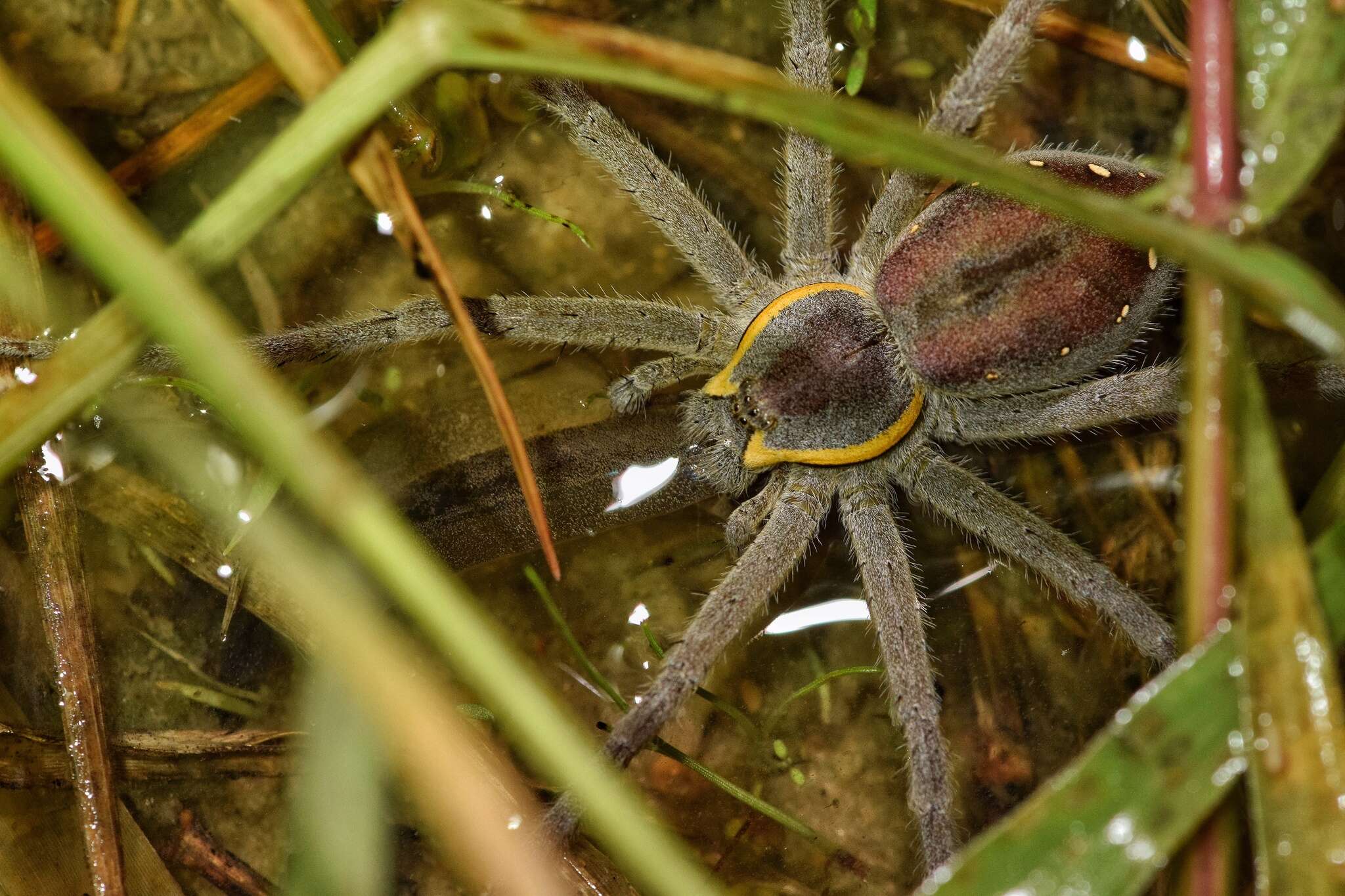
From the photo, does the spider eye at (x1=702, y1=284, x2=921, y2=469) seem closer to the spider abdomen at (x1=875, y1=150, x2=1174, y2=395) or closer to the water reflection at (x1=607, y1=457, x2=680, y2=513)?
the spider abdomen at (x1=875, y1=150, x2=1174, y2=395)

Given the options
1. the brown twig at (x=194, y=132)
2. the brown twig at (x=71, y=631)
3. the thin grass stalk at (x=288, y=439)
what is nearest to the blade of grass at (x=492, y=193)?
the brown twig at (x=194, y=132)

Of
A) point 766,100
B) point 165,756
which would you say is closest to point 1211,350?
point 766,100

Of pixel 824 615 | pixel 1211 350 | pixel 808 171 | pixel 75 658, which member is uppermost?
pixel 808 171

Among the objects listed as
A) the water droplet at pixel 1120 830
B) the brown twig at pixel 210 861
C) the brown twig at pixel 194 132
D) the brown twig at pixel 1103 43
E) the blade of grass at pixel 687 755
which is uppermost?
the brown twig at pixel 1103 43

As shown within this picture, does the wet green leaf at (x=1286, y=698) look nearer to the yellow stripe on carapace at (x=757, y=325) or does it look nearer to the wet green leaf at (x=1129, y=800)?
the wet green leaf at (x=1129, y=800)

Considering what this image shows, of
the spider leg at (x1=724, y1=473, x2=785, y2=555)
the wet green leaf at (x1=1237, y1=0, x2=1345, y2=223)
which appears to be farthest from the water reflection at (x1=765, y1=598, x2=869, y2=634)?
the wet green leaf at (x1=1237, y1=0, x2=1345, y2=223)

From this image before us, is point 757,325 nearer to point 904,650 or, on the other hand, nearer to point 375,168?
point 904,650
